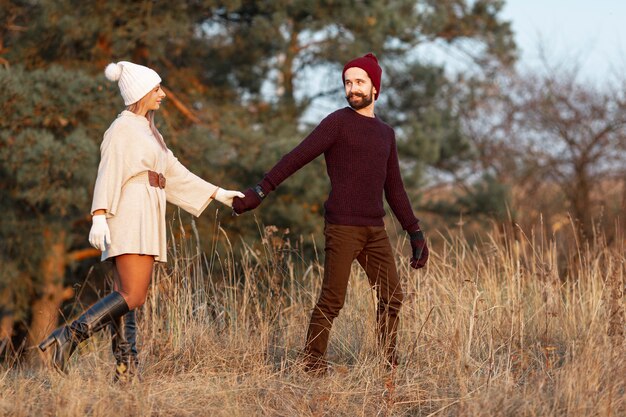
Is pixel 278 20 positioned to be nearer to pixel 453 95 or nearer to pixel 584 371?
pixel 453 95

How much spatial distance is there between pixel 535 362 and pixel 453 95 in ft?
34.6

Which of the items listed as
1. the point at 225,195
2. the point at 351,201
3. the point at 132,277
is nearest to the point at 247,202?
the point at 225,195

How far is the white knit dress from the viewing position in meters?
3.85

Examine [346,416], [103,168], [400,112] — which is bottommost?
[346,416]

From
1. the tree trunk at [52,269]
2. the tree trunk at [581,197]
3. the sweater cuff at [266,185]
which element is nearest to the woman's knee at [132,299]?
the sweater cuff at [266,185]

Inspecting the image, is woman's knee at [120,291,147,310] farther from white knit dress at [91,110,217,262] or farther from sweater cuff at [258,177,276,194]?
sweater cuff at [258,177,276,194]

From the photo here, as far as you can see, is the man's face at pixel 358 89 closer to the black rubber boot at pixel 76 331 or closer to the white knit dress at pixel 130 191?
the white knit dress at pixel 130 191

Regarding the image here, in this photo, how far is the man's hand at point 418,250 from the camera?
14.1 feet

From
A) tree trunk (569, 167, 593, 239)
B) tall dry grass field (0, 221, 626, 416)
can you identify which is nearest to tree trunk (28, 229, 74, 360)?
tall dry grass field (0, 221, 626, 416)

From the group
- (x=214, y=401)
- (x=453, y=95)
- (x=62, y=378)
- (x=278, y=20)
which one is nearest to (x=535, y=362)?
(x=214, y=401)

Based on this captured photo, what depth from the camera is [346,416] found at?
12.0 ft

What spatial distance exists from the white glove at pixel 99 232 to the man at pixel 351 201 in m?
0.64

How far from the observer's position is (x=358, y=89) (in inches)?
162

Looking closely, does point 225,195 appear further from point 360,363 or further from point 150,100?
point 360,363
